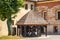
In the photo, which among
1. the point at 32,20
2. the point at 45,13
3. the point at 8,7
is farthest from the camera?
the point at 45,13

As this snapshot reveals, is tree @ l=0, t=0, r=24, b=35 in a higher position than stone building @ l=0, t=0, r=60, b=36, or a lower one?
higher

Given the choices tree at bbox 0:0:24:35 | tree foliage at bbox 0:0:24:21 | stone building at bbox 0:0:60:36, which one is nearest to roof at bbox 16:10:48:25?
stone building at bbox 0:0:60:36

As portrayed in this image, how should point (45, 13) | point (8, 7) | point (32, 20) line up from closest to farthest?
1. point (8, 7)
2. point (32, 20)
3. point (45, 13)

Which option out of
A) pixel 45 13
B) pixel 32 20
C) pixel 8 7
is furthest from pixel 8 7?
pixel 45 13

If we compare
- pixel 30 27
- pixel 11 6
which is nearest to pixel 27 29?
pixel 30 27

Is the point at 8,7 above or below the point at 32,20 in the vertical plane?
above

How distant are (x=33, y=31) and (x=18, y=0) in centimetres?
677

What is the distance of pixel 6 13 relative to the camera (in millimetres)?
26875

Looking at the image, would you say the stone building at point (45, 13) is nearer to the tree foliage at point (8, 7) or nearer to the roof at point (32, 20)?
the roof at point (32, 20)

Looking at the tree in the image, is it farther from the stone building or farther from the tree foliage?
the stone building

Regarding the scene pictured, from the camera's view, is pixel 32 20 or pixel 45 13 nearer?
pixel 32 20

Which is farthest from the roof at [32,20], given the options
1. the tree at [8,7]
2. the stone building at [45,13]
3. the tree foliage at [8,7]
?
the tree foliage at [8,7]

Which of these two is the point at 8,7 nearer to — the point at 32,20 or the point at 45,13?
the point at 32,20

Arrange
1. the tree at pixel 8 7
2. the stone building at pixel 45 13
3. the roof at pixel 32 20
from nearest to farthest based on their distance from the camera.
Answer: the tree at pixel 8 7 < the roof at pixel 32 20 < the stone building at pixel 45 13
